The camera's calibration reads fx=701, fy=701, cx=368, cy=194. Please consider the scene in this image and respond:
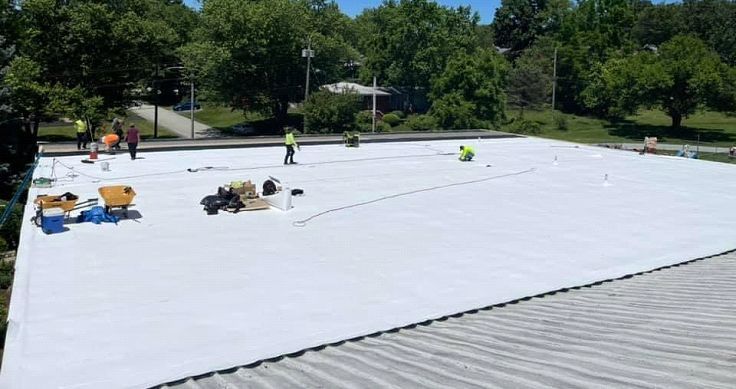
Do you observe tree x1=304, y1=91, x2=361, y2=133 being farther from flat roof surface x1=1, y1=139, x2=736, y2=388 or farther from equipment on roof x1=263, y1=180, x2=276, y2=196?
equipment on roof x1=263, y1=180, x2=276, y2=196

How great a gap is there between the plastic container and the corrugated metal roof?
8950mm

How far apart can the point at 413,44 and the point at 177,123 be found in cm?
2418

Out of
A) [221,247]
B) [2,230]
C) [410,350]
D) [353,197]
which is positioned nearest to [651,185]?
[353,197]

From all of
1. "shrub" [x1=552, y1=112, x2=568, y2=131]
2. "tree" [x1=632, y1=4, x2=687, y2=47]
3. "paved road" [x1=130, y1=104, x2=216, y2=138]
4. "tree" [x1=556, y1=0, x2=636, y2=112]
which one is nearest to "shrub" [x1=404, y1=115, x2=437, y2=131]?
"shrub" [x1=552, y1=112, x2=568, y2=131]

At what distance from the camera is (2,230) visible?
68.6 feet

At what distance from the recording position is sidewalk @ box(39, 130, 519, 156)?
25.9 metres

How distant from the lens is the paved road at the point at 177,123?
59469 millimetres

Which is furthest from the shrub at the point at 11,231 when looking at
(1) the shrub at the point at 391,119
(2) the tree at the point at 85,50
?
(1) the shrub at the point at 391,119

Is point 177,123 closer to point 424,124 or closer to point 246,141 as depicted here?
point 424,124

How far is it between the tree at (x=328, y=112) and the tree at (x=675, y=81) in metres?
24.2

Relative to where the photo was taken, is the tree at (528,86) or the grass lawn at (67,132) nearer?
the grass lawn at (67,132)

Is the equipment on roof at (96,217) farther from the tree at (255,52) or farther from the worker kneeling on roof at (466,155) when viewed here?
the tree at (255,52)

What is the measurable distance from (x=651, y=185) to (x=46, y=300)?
738 inches

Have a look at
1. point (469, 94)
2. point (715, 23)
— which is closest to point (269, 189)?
point (469, 94)
